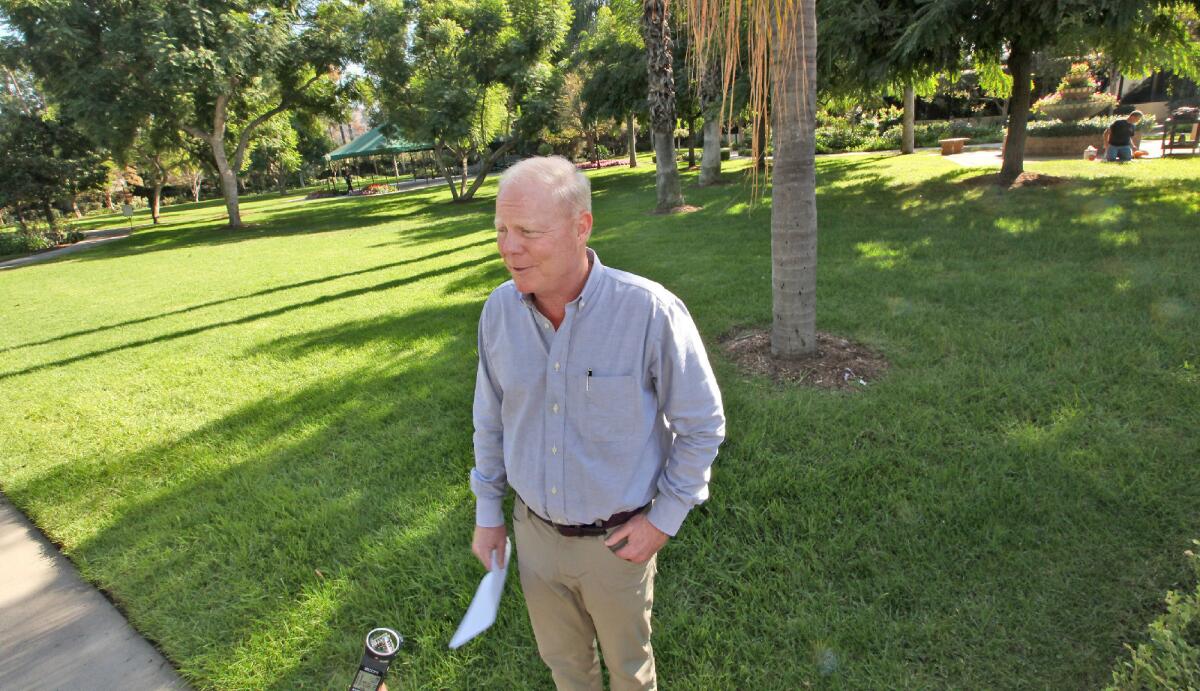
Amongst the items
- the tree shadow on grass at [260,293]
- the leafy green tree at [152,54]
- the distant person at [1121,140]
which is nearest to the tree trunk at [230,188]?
the leafy green tree at [152,54]

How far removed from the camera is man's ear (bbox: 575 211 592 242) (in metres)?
1.61

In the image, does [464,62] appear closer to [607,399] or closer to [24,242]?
[24,242]

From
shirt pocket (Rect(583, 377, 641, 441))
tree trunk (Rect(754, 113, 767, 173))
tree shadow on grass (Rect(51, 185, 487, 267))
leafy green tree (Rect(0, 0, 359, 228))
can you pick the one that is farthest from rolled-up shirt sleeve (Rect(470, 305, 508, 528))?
leafy green tree (Rect(0, 0, 359, 228))

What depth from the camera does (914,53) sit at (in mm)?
9773

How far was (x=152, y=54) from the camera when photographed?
17.2 metres

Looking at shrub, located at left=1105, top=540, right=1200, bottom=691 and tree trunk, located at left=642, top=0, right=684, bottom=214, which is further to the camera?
tree trunk, located at left=642, top=0, right=684, bottom=214

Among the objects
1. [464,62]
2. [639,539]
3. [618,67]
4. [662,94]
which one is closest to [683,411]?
[639,539]

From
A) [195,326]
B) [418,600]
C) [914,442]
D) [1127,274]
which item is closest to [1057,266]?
[1127,274]

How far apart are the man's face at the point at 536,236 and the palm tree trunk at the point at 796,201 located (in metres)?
2.72

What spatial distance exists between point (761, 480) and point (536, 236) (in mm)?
2283

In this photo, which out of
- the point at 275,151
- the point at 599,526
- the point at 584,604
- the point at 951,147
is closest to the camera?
the point at 599,526

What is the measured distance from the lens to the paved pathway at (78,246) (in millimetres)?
19594

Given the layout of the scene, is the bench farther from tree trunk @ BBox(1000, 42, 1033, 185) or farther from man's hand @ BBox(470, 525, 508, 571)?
man's hand @ BBox(470, 525, 508, 571)

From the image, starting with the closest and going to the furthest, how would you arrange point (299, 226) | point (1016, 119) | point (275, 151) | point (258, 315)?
1. point (258, 315)
2. point (1016, 119)
3. point (299, 226)
4. point (275, 151)
